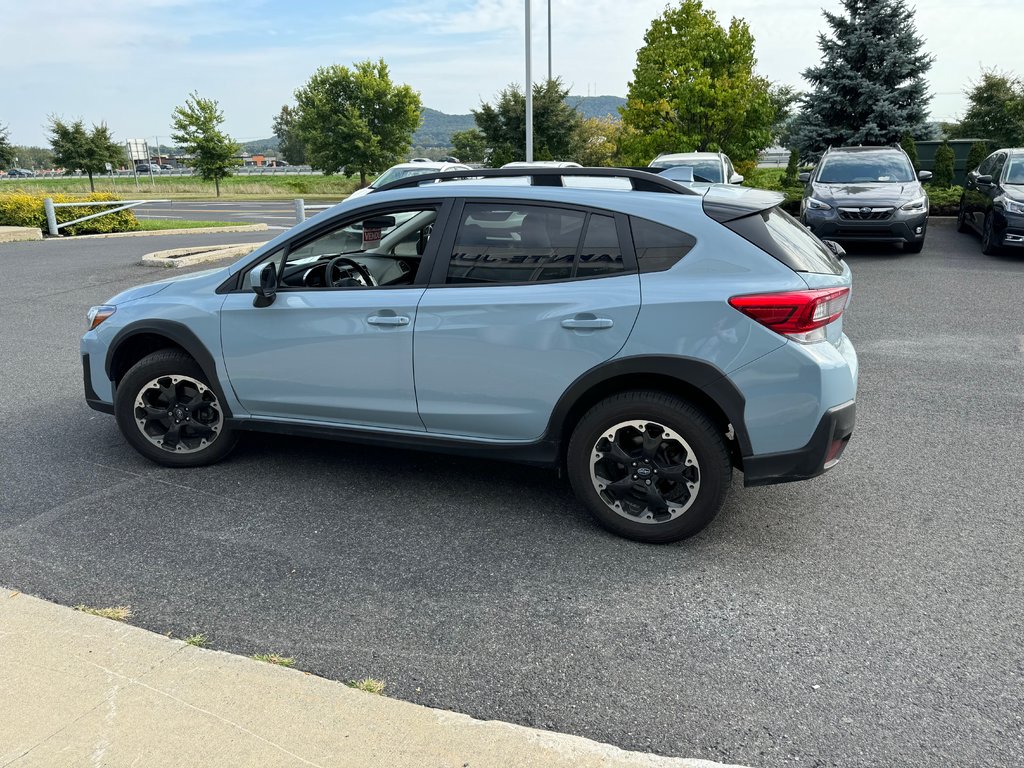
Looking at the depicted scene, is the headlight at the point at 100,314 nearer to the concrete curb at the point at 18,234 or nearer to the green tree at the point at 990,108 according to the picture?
the concrete curb at the point at 18,234

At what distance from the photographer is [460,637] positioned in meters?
3.17

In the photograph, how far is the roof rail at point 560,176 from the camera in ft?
13.3

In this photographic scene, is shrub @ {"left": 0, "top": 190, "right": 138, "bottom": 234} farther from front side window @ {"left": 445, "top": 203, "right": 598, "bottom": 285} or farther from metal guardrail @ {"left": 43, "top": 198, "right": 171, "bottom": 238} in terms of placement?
front side window @ {"left": 445, "top": 203, "right": 598, "bottom": 285}

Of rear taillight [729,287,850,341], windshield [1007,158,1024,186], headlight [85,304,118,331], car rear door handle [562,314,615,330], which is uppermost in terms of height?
windshield [1007,158,1024,186]

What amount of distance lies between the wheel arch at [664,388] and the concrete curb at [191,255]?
10.7 meters

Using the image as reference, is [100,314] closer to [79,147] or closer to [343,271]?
[343,271]

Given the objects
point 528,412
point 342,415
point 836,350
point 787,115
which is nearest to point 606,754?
point 528,412

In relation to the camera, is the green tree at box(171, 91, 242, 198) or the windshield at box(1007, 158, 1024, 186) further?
the green tree at box(171, 91, 242, 198)

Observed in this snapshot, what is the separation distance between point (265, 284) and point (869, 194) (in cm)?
1131

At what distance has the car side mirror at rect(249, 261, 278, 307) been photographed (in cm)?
439

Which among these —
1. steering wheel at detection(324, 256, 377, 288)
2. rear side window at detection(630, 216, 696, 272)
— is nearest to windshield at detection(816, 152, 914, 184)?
steering wheel at detection(324, 256, 377, 288)

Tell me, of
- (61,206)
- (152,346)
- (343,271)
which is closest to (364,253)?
(343,271)

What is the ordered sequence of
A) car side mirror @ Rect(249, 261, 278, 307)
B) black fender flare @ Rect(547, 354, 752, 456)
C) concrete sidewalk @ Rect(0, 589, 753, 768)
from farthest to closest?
car side mirror @ Rect(249, 261, 278, 307) → black fender flare @ Rect(547, 354, 752, 456) → concrete sidewalk @ Rect(0, 589, 753, 768)

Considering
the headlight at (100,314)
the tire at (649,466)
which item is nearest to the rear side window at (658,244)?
the tire at (649,466)
